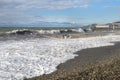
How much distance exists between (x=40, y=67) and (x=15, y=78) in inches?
120

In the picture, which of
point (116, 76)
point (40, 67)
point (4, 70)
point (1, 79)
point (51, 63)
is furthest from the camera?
point (51, 63)

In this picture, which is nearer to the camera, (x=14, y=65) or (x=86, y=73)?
(x=86, y=73)

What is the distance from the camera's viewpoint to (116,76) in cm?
929

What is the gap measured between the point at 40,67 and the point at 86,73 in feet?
17.7

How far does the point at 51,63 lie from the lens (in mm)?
16984

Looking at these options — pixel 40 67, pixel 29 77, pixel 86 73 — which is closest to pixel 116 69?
pixel 86 73

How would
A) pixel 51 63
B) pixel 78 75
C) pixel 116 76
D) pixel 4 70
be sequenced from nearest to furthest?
1. pixel 116 76
2. pixel 78 75
3. pixel 4 70
4. pixel 51 63

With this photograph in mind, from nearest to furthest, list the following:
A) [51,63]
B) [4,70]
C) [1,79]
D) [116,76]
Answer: [116,76] → [1,79] → [4,70] → [51,63]

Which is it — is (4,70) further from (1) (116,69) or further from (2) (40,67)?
(1) (116,69)

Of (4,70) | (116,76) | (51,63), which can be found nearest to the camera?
(116,76)

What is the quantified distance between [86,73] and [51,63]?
688 centimetres

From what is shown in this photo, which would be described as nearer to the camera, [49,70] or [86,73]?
[86,73]

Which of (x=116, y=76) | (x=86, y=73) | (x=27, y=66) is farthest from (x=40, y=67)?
(x=116, y=76)

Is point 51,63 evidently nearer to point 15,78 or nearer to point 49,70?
point 49,70
